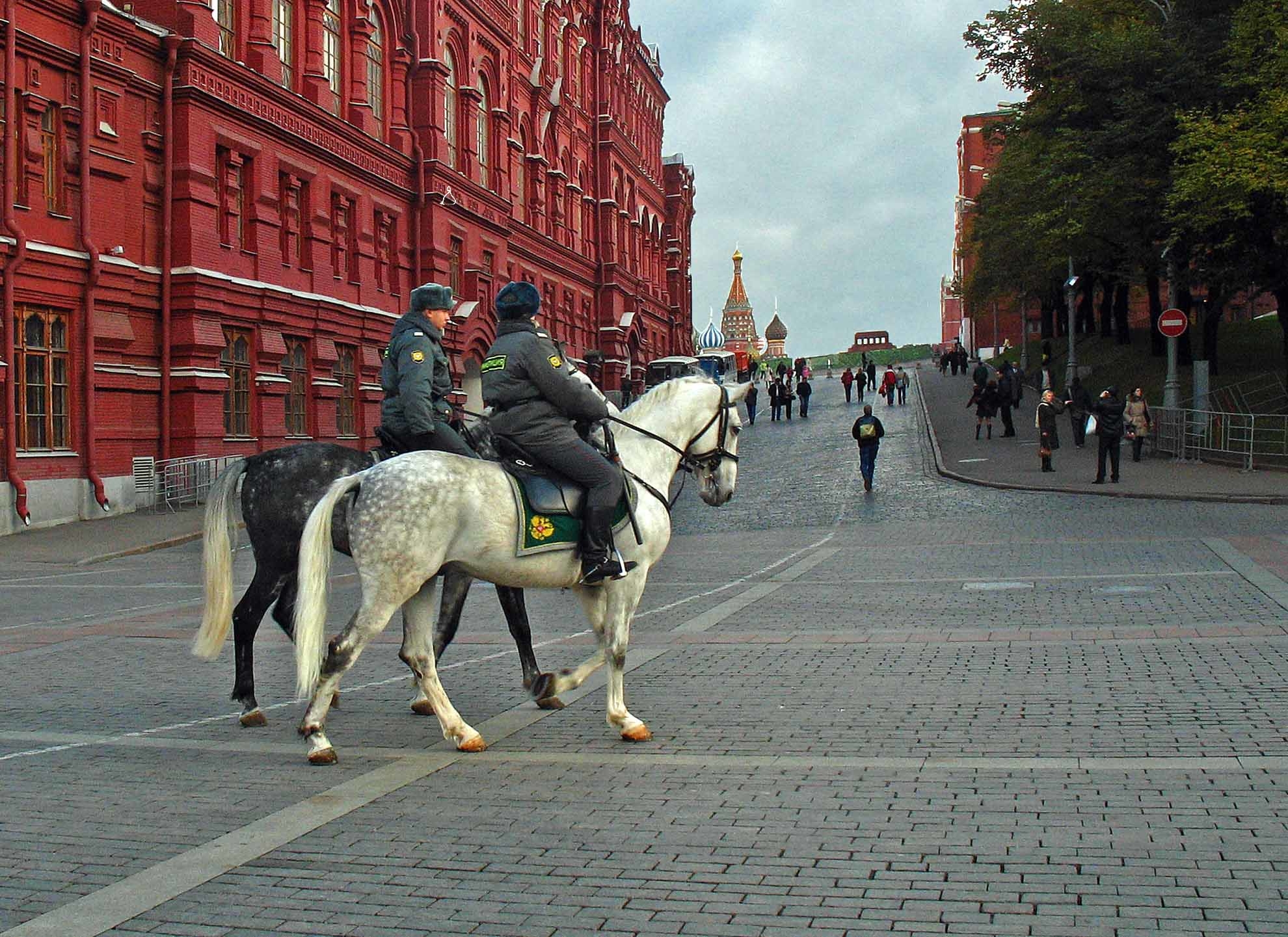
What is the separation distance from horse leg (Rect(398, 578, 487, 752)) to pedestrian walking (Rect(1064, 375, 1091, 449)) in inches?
1252

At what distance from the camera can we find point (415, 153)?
140 ft

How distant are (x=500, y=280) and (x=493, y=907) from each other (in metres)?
45.8

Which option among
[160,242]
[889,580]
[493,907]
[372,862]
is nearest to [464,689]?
[372,862]

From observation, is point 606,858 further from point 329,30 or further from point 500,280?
point 500,280

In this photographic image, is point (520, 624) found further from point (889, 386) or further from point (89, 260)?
point (889, 386)

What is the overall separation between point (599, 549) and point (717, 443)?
124cm

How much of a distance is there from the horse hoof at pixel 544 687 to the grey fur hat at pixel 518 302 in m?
2.02

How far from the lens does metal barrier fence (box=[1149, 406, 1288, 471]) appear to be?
29.1m

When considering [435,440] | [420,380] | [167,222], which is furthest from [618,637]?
[167,222]

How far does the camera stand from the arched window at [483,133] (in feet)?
163

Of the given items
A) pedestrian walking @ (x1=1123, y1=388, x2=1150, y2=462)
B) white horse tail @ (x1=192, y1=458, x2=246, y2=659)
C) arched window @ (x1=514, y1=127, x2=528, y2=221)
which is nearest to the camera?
white horse tail @ (x1=192, y1=458, x2=246, y2=659)

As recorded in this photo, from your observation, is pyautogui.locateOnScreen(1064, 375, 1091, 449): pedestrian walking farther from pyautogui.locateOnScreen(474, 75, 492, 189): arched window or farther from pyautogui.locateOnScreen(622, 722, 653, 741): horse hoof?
pyautogui.locateOnScreen(622, 722, 653, 741): horse hoof

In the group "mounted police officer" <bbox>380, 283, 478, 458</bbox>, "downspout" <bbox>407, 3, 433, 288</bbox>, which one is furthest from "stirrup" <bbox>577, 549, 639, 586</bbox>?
"downspout" <bbox>407, 3, 433, 288</bbox>

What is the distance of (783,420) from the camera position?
5688cm
